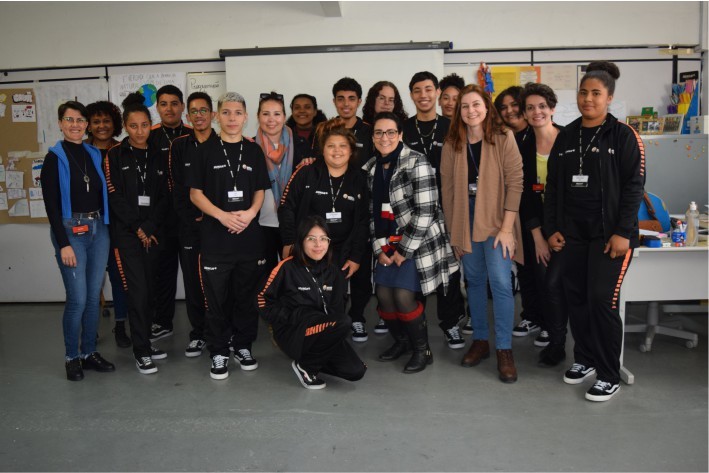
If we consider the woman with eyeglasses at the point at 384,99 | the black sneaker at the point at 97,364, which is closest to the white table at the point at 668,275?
the woman with eyeglasses at the point at 384,99

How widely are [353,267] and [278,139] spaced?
980 mm

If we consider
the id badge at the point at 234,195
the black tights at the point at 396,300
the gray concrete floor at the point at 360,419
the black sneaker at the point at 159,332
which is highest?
the id badge at the point at 234,195

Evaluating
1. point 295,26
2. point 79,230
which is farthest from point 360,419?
point 295,26

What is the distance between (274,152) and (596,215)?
1933 millimetres

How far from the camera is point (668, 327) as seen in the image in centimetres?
382

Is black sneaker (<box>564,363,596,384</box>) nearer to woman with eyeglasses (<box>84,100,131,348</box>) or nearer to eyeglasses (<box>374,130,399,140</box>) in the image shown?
eyeglasses (<box>374,130,399,140</box>)

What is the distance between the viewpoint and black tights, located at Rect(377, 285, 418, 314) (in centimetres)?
332

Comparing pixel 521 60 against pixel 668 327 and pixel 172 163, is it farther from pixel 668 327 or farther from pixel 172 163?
pixel 172 163

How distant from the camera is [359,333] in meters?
Answer: 4.04

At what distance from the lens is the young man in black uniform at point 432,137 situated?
371 centimetres

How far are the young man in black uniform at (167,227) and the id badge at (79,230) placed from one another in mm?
548

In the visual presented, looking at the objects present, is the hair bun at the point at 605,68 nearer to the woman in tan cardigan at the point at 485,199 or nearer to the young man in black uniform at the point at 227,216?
the woman in tan cardigan at the point at 485,199

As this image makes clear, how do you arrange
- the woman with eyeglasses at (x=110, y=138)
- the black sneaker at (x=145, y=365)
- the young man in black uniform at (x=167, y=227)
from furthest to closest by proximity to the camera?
the woman with eyeglasses at (x=110, y=138)
the young man in black uniform at (x=167, y=227)
the black sneaker at (x=145, y=365)

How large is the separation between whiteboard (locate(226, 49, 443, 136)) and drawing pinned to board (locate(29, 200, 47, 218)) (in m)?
2.09
